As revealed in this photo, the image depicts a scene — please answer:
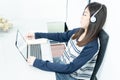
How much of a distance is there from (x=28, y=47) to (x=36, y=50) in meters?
0.07

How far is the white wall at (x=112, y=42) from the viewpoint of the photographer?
1.16 metres

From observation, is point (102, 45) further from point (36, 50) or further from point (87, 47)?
point (36, 50)

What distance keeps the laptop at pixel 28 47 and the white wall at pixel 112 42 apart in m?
0.45

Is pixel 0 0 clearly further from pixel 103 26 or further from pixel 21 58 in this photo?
pixel 103 26

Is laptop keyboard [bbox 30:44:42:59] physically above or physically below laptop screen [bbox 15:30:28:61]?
below

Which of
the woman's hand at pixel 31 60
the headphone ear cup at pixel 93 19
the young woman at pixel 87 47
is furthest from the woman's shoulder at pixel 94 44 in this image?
the woman's hand at pixel 31 60

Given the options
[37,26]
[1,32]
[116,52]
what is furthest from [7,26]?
[116,52]

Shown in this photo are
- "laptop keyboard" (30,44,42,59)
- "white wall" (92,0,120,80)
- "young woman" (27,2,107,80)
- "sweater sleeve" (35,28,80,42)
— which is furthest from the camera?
"sweater sleeve" (35,28,80,42)

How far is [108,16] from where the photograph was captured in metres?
1.27

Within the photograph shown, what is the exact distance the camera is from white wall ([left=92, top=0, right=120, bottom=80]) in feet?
3.81

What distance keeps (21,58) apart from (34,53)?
0.11 meters

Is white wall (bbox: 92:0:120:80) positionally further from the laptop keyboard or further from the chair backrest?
the laptop keyboard

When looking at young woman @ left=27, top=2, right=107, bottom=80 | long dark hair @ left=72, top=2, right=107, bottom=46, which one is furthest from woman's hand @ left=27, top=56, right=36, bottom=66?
long dark hair @ left=72, top=2, right=107, bottom=46

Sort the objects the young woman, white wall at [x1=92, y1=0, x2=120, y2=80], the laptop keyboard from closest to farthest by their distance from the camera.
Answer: white wall at [x1=92, y1=0, x2=120, y2=80] < the young woman < the laptop keyboard
